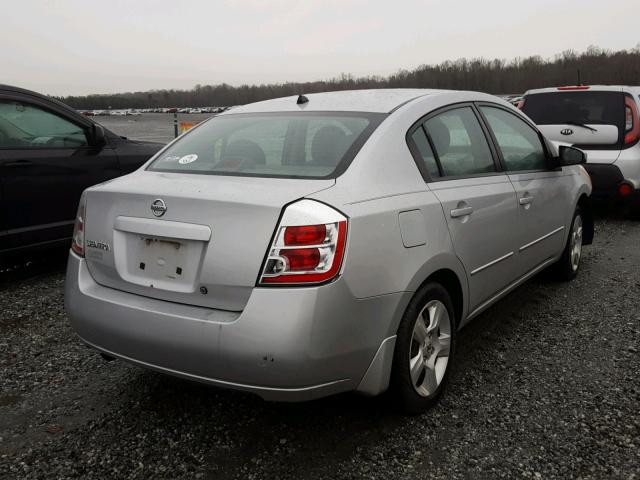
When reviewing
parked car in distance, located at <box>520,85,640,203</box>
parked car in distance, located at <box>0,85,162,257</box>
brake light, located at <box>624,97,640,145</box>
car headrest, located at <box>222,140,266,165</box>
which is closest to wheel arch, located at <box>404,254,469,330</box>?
car headrest, located at <box>222,140,266,165</box>

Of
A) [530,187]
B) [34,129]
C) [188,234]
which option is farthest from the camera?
[34,129]

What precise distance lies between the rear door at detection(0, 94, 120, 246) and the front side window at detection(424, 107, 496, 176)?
12.2 feet

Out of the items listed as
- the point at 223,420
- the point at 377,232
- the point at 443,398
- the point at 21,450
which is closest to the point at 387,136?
the point at 377,232

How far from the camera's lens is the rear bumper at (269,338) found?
2.17 metres

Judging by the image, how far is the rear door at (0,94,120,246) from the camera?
16.4 ft

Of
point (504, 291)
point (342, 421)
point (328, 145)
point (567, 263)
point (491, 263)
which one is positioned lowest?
point (342, 421)

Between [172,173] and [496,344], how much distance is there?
2286mm

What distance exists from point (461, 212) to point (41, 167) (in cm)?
393

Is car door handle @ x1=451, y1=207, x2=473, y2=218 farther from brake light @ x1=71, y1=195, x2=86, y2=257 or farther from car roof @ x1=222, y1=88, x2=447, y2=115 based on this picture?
brake light @ x1=71, y1=195, x2=86, y2=257

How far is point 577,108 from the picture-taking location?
764 centimetres

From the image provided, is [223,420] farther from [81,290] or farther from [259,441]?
[81,290]

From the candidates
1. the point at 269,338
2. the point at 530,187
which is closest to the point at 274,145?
the point at 269,338

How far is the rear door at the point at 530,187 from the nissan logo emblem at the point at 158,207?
2.17 metres

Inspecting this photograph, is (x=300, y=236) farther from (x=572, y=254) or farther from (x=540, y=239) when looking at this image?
(x=572, y=254)
